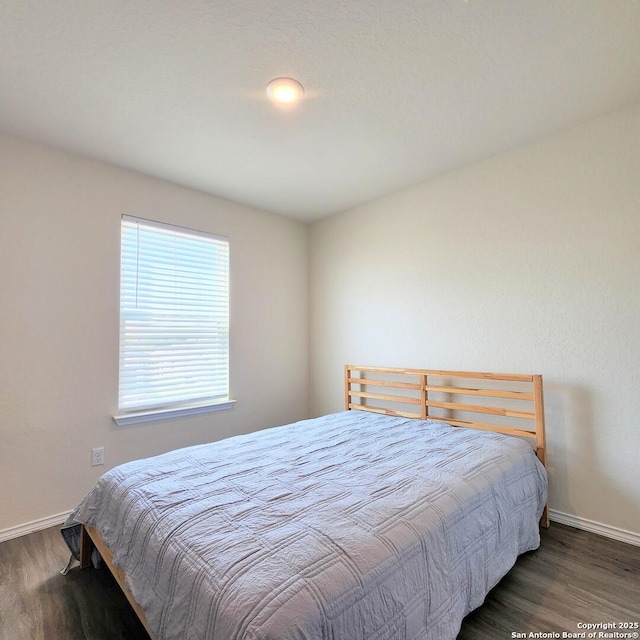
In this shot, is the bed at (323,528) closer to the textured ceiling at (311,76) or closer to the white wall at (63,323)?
the white wall at (63,323)

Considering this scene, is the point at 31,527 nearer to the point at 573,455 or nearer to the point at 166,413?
the point at 166,413

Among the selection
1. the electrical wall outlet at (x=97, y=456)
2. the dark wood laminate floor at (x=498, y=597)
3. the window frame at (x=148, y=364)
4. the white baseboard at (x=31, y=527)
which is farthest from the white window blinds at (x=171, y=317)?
the dark wood laminate floor at (x=498, y=597)

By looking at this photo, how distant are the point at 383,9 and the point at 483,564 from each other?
2309 mm

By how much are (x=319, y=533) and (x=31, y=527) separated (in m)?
2.21

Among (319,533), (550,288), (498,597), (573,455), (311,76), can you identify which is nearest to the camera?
(319,533)

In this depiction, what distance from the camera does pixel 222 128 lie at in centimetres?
222

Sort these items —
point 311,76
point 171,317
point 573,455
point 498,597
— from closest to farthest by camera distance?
1. point 498,597
2. point 311,76
3. point 573,455
4. point 171,317

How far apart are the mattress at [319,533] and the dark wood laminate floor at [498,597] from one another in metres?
0.13

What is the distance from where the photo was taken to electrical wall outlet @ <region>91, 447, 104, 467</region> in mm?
2512

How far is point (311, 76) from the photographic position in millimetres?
1800

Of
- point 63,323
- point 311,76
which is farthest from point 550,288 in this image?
point 63,323

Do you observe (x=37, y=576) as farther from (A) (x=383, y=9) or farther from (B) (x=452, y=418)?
(A) (x=383, y=9)

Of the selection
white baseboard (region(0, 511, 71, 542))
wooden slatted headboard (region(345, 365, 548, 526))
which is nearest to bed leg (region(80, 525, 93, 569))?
white baseboard (region(0, 511, 71, 542))

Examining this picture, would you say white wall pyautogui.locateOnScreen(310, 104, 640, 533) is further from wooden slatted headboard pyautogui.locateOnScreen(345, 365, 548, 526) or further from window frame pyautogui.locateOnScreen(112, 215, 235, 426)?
window frame pyautogui.locateOnScreen(112, 215, 235, 426)
